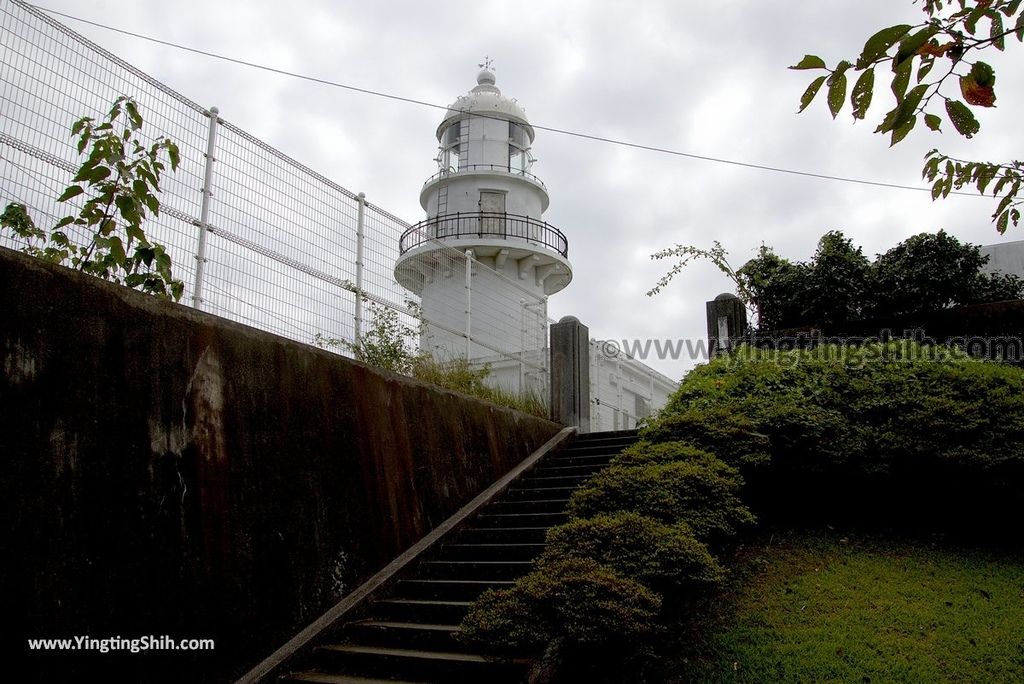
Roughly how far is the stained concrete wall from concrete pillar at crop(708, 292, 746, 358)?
5.90 meters

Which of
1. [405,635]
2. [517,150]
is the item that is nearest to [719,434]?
[405,635]

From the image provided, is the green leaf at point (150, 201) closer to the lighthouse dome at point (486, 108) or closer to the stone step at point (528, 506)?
the stone step at point (528, 506)

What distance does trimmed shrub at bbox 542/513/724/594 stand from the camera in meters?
5.05

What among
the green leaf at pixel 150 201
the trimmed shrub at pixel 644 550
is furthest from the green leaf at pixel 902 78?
the green leaf at pixel 150 201

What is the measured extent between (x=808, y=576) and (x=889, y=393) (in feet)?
7.46

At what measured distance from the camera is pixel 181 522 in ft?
15.0

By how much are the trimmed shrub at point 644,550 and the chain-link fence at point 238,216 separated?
2879 mm

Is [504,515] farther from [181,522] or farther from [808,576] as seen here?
[181,522]

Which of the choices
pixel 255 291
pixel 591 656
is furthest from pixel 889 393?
pixel 255 291

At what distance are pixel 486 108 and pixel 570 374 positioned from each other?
11.9m

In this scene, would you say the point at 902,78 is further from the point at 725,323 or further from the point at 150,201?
the point at 725,323

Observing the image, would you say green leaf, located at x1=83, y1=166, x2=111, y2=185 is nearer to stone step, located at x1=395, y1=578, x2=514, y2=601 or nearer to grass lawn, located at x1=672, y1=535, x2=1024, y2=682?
stone step, located at x1=395, y1=578, x2=514, y2=601

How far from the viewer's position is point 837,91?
6.73ft

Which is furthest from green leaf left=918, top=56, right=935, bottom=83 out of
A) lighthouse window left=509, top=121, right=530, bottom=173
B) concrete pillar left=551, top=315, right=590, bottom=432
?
lighthouse window left=509, top=121, right=530, bottom=173
